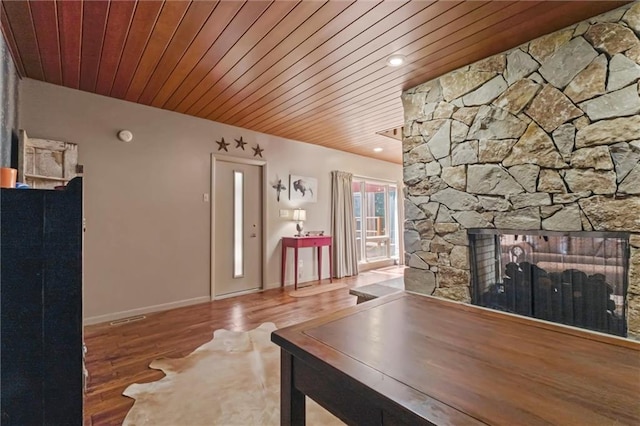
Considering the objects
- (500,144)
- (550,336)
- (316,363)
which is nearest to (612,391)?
(550,336)

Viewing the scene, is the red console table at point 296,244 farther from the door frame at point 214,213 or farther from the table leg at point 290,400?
the table leg at point 290,400

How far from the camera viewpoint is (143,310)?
3434 millimetres

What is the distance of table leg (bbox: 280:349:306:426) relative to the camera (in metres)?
0.95

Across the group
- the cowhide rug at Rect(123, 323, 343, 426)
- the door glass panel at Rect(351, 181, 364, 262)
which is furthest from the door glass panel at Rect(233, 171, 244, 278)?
the door glass panel at Rect(351, 181, 364, 262)

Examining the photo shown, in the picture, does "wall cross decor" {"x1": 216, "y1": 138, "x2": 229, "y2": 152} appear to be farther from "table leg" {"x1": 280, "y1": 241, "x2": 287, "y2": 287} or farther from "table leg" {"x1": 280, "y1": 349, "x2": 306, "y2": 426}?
"table leg" {"x1": 280, "y1": 349, "x2": 306, "y2": 426}

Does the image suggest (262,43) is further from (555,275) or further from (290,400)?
(555,275)

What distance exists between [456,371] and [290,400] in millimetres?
525

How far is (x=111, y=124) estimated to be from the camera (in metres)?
3.26

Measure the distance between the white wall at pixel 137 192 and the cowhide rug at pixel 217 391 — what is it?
135 centimetres

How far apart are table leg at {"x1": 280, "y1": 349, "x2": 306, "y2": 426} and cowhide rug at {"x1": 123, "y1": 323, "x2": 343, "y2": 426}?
0.89 meters

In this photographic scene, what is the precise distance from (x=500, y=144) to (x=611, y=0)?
97 cm

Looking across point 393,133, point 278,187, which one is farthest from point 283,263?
point 393,133

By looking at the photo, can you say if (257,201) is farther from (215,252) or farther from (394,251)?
(394,251)

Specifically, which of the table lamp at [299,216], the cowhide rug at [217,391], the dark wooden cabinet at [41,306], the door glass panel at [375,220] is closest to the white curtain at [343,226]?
the door glass panel at [375,220]
